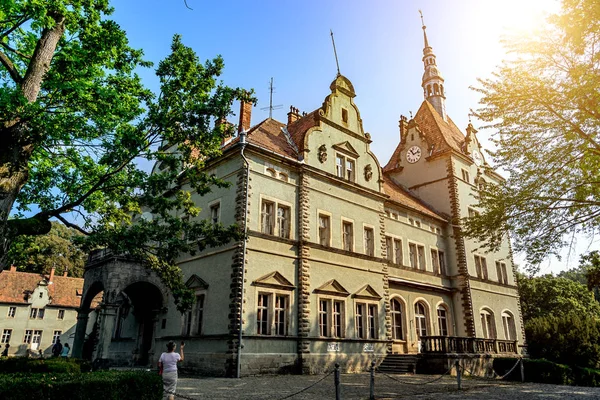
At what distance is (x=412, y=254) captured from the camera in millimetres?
30172

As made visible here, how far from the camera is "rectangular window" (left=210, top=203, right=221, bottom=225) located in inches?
864

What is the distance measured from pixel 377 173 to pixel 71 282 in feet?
155

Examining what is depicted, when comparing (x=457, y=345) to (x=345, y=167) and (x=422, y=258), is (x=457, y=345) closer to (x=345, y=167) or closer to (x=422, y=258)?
(x=422, y=258)

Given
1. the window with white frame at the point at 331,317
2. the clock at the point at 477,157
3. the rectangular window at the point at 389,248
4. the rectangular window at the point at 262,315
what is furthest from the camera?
the clock at the point at 477,157

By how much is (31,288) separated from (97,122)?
46787 mm

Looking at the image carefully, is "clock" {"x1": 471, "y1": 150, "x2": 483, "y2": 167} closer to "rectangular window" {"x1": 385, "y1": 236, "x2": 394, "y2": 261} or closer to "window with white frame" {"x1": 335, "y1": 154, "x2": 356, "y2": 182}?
"rectangular window" {"x1": 385, "y1": 236, "x2": 394, "y2": 261}

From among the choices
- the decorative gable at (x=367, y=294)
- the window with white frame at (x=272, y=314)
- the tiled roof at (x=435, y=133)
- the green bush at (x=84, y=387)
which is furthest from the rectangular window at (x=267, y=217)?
the tiled roof at (x=435, y=133)

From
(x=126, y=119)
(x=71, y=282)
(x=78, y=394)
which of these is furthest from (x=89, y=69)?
(x=71, y=282)

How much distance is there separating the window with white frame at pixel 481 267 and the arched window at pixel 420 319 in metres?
7.04

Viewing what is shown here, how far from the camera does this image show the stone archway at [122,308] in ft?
68.2

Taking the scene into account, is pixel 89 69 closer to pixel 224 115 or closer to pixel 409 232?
pixel 224 115

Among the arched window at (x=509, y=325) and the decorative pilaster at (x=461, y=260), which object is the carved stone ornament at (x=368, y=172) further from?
the arched window at (x=509, y=325)

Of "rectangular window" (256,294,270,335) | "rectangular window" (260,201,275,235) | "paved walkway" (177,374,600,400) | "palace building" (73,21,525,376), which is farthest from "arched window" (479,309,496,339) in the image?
"rectangular window" (260,201,275,235)

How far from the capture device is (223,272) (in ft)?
65.7
